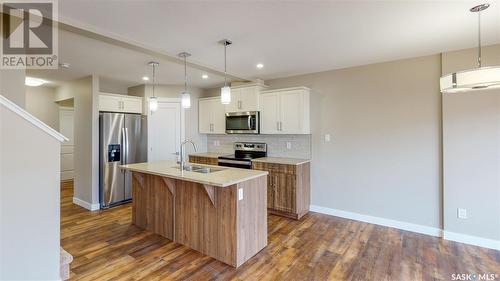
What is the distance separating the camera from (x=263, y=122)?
4512mm

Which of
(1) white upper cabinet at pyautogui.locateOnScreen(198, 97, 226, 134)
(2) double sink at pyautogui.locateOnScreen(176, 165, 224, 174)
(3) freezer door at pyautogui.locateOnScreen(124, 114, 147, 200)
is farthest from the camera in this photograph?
(1) white upper cabinet at pyautogui.locateOnScreen(198, 97, 226, 134)

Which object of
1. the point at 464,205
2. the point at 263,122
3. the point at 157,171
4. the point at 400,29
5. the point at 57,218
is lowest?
the point at 464,205

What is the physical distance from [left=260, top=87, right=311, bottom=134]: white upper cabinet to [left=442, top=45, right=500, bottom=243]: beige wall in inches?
73.4

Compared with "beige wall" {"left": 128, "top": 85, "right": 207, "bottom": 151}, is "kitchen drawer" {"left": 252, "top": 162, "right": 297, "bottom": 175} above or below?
below

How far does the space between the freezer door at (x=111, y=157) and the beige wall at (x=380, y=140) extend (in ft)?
11.5

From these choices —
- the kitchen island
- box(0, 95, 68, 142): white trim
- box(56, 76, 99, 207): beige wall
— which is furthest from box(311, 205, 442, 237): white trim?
box(56, 76, 99, 207): beige wall

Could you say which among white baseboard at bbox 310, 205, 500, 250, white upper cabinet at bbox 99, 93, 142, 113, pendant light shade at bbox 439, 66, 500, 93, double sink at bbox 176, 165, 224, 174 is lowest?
white baseboard at bbox 310, 205, 500, 250

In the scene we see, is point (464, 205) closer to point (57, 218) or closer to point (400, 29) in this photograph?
point (400, 29)

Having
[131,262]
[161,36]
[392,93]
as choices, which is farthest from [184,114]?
[392,93]

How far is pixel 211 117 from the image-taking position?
5379 millimetres

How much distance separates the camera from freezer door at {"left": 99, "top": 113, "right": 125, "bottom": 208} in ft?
14.5

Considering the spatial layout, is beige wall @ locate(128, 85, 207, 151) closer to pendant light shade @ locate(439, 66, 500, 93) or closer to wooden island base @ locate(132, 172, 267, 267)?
wooden island base @ locate(132, 172, 267, 267)

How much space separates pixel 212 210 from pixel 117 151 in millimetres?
2911

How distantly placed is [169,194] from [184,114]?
8.84 feet
